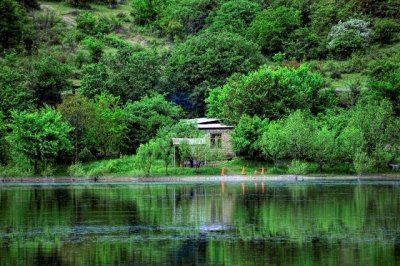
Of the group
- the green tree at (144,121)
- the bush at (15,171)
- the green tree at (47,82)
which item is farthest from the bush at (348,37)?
the bush at (15,171)

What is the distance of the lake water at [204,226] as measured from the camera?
30.5 metres

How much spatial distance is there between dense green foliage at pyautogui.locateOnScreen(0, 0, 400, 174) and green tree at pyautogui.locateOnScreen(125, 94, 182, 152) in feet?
0.36

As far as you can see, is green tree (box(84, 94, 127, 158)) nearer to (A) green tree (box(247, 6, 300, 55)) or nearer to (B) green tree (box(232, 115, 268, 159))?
(B) green tree (box(232, 115, 268, 159))

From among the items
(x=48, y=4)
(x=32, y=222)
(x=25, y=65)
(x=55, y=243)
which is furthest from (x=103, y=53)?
(x=55, y=243)

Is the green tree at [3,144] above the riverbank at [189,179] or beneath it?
above

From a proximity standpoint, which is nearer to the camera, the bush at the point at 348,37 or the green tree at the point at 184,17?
the bush at the point at 348,37

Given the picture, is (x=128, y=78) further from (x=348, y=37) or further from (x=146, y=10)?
(x=146, y=10)

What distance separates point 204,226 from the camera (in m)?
39.1

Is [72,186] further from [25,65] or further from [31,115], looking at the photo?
[25,65]

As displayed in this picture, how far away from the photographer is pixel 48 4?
419ft

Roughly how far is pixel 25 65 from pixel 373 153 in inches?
1736

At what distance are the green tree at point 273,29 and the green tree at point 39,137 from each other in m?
41.6

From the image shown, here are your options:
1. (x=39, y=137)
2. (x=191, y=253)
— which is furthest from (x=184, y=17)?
(x=191, y=253)

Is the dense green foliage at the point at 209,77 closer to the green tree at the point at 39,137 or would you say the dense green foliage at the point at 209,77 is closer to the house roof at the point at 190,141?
the green tree at the point at 39,137
